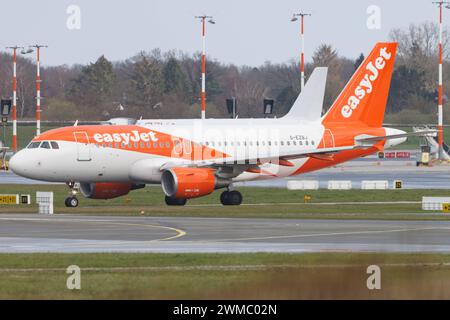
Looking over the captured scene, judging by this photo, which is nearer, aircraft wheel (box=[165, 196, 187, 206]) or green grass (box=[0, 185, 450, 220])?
green grass (box=[0, 185, 450, 220])

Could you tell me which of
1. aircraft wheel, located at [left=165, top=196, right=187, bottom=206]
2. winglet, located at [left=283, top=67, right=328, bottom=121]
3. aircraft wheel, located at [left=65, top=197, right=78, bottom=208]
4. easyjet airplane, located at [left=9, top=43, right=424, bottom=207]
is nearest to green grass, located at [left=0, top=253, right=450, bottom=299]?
easyjet airplane, located at [left=9, top=43, right=424, bottom=207]

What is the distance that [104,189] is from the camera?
59.6 m

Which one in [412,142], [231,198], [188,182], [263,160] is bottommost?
[231,198]

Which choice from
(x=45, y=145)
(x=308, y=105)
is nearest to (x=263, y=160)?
(x=308, y=105)

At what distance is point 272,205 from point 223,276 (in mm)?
30922

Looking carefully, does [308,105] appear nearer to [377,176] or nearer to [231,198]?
[231,198]

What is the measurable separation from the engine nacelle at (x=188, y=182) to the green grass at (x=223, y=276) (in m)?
23.2

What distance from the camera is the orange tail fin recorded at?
64938 mm

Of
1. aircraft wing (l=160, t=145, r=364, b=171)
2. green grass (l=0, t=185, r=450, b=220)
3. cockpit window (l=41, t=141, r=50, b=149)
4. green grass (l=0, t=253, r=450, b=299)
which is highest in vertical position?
cockpit window (l=41, t=141, r=50, b=149)

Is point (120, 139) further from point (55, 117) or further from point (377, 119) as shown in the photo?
point (55, 117)

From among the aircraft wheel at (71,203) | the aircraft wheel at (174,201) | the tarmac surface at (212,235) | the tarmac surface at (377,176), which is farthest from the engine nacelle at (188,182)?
the tarmac surface at (377,176)

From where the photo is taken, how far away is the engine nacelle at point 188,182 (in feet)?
183

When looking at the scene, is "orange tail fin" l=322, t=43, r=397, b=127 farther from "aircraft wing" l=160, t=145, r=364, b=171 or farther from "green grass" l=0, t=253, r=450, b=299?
"green grass" l=0, t=253, r=450, b=299
